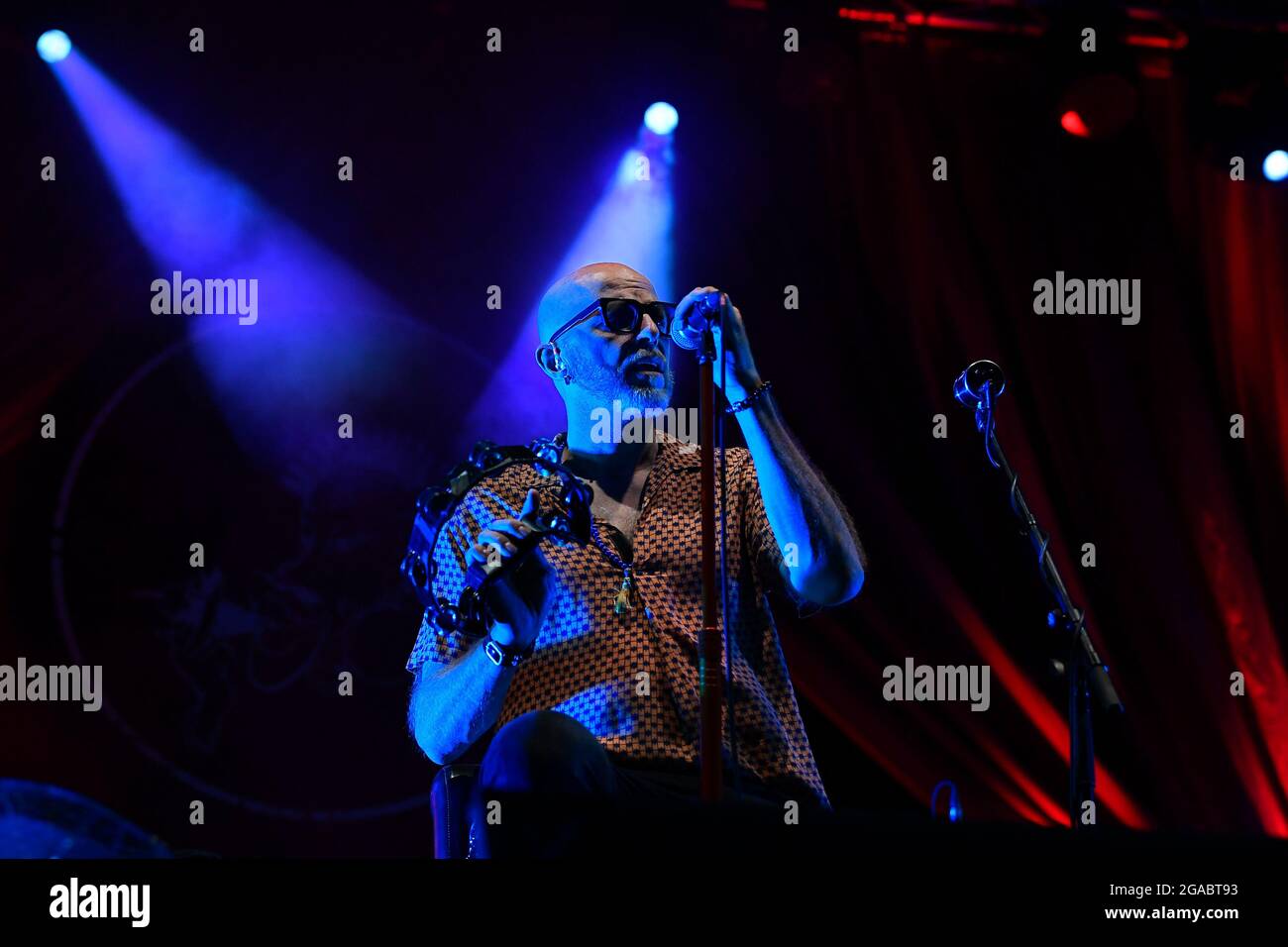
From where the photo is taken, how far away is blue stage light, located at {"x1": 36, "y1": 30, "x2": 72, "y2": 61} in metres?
3.86

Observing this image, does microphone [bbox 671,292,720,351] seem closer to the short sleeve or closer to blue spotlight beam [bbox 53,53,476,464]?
the short sleeve

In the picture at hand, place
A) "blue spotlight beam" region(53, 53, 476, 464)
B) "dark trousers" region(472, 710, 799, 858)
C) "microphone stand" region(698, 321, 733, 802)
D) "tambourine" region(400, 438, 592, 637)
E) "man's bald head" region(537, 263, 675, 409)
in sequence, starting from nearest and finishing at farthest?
1. "dark trousers" region(472, 710, 799, 858)
2. "microphone stand" region(698, 321, 733, 802)
3. "tambourine" region(400, 438, 592, 637)
4. "man's bald head" region(537, 263, 675, 409)
5. "blue spotlight beam" region(53, 53, 476, 464)

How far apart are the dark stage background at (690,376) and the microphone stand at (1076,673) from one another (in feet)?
4.53

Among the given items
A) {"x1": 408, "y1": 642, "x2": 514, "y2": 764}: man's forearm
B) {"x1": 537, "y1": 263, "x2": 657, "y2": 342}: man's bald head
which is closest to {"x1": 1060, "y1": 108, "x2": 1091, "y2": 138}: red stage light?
{"x1": 537, "y1": 263, "x2": 657, "y2": 342}: man's bald head

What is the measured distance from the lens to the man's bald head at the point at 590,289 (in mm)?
2939

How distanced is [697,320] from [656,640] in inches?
28.4

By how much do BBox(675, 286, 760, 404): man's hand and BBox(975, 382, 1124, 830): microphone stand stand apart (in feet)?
1.50

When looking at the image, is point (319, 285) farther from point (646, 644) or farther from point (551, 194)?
point (646, 644)

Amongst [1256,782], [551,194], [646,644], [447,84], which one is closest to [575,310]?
[646,644]

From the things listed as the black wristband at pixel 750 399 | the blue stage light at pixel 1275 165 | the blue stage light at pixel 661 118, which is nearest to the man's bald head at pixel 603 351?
the black wristband at pixel 750 399

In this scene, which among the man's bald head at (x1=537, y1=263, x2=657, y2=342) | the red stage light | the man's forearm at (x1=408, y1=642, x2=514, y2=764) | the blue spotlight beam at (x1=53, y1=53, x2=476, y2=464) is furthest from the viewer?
the red stage light

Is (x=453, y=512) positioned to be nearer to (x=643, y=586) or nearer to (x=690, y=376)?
(x=643, y=586)

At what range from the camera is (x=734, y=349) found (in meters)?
2.23

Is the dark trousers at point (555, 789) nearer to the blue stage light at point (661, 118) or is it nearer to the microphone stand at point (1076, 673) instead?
the microphone stand at point (1076, 673)
